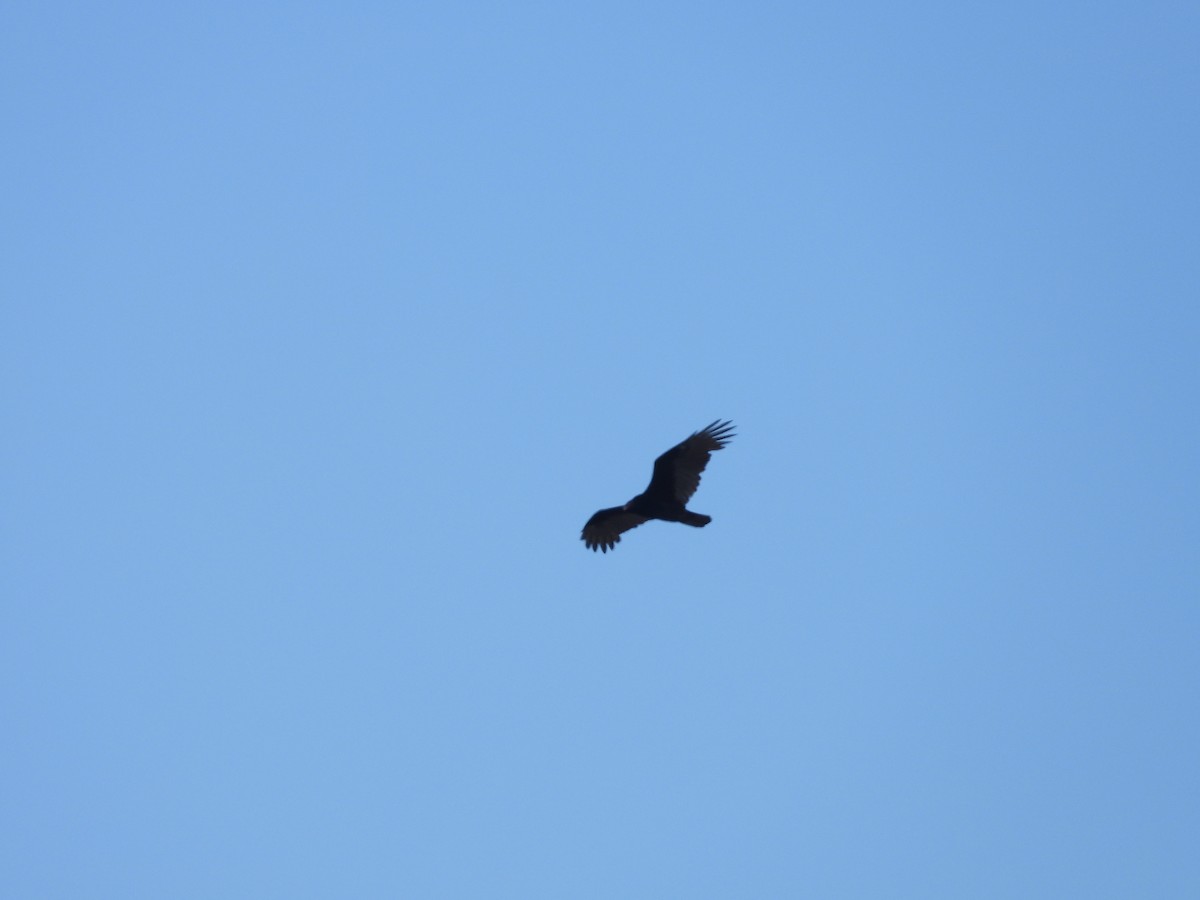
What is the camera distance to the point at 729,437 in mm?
30250

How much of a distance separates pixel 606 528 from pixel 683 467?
83.5 inches

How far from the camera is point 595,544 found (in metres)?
31.1

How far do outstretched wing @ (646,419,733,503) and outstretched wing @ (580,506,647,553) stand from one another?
110 cm

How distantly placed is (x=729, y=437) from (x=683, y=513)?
175 centimetres

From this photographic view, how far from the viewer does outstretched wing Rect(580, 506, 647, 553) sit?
101ft

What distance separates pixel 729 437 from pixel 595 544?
10.6 ft

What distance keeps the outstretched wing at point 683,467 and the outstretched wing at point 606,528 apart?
1.10 metres

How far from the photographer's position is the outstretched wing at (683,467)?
97.5 feet

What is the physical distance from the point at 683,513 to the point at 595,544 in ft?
7.57

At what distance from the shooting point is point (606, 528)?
31.0 m

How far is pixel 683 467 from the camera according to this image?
98.0ft

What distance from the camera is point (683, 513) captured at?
96.8 feet

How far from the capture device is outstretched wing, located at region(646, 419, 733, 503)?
29.7 metres
